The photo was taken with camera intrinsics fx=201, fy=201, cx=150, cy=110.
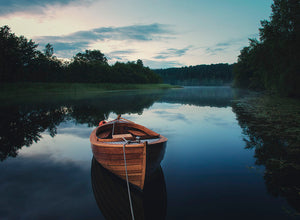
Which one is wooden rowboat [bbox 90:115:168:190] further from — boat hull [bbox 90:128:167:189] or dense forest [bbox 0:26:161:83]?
dense forest [bbox 0:26:161:83]

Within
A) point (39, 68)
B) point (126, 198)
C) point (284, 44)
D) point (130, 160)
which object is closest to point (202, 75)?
point (39, 68)

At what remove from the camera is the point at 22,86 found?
3975 centimetres

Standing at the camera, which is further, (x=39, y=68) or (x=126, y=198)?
(x=39, y=68)

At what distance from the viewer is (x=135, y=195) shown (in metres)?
4.67

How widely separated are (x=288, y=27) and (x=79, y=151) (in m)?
28.4

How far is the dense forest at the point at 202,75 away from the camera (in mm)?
160250

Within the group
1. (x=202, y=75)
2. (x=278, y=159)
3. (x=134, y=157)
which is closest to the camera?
(x=134, y=157)

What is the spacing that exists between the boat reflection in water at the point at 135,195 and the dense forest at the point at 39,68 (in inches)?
1761

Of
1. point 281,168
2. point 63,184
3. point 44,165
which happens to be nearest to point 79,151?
point 44,165

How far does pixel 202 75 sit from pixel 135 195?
175423 mm

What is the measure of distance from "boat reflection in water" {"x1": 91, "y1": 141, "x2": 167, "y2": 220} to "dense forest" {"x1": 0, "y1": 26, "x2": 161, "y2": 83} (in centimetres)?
4473

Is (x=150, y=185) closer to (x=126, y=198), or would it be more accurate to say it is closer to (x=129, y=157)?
(x=126, y=198)

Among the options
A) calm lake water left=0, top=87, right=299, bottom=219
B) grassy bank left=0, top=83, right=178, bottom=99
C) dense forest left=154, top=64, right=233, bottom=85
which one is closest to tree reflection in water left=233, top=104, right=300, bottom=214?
calm lake water left=0, top=87, right=299, bottom=219

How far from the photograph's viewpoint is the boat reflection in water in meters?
4.11
